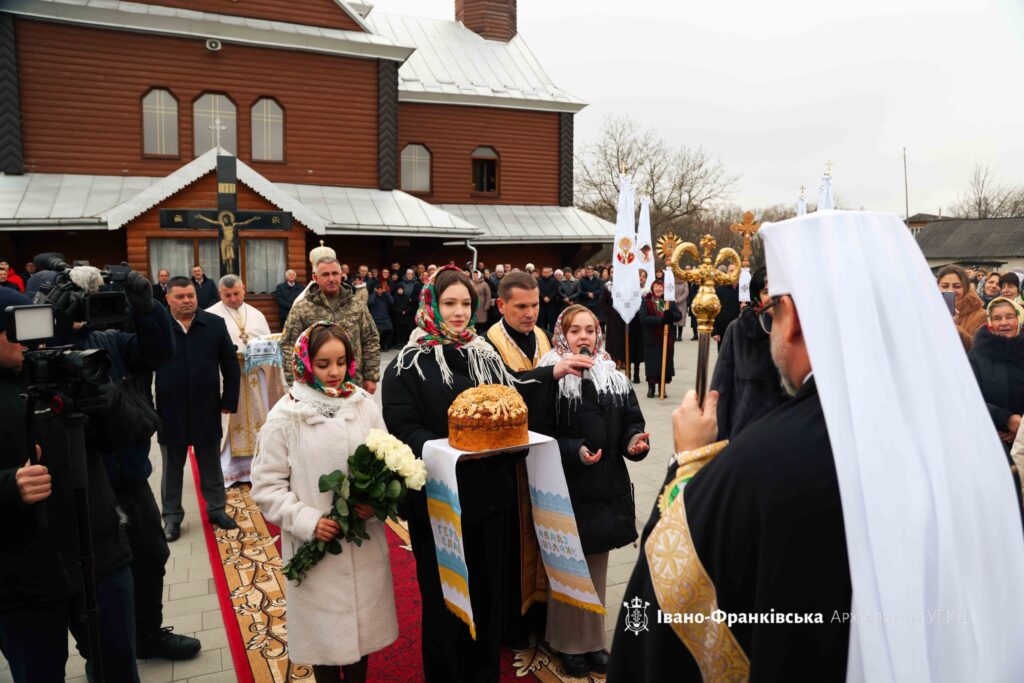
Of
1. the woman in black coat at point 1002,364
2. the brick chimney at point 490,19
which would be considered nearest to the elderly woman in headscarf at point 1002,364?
the woman in black coat at point 1002,364

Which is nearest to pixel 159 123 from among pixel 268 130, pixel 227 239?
pixel 268 130

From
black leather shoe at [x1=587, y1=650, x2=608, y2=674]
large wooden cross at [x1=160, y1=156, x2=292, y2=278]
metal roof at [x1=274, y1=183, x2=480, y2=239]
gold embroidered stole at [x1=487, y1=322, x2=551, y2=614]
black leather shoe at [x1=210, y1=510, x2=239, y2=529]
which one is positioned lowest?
black leather shoe at [x1=587, y1=650, x2=608, y2=674]

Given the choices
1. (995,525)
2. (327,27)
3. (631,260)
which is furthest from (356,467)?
(327,27)

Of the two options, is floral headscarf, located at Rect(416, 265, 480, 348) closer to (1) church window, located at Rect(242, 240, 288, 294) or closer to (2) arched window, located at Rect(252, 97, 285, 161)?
(1) church window, located at Rect(242, 240, 288, 294)

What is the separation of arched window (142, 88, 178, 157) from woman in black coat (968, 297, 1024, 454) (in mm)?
19149

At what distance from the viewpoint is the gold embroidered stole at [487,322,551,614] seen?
12.5ft

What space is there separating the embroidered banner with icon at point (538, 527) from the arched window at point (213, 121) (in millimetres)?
18365

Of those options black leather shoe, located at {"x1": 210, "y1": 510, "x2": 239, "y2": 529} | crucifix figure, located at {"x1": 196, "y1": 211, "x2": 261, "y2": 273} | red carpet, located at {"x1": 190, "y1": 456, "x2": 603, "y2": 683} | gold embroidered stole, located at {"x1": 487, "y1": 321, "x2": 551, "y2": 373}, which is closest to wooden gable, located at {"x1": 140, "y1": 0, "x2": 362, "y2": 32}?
crucifix figure, located at {"x1": 196, "y1": 211, "x2": 261, "y2": 273}

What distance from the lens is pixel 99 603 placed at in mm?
2910

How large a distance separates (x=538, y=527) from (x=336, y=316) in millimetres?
3405

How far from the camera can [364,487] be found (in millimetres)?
3066

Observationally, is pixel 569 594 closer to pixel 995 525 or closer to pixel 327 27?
pixel 995 525

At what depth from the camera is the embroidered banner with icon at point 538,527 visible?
3139 millimetres

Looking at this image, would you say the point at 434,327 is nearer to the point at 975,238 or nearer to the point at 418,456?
the point at 418,456
